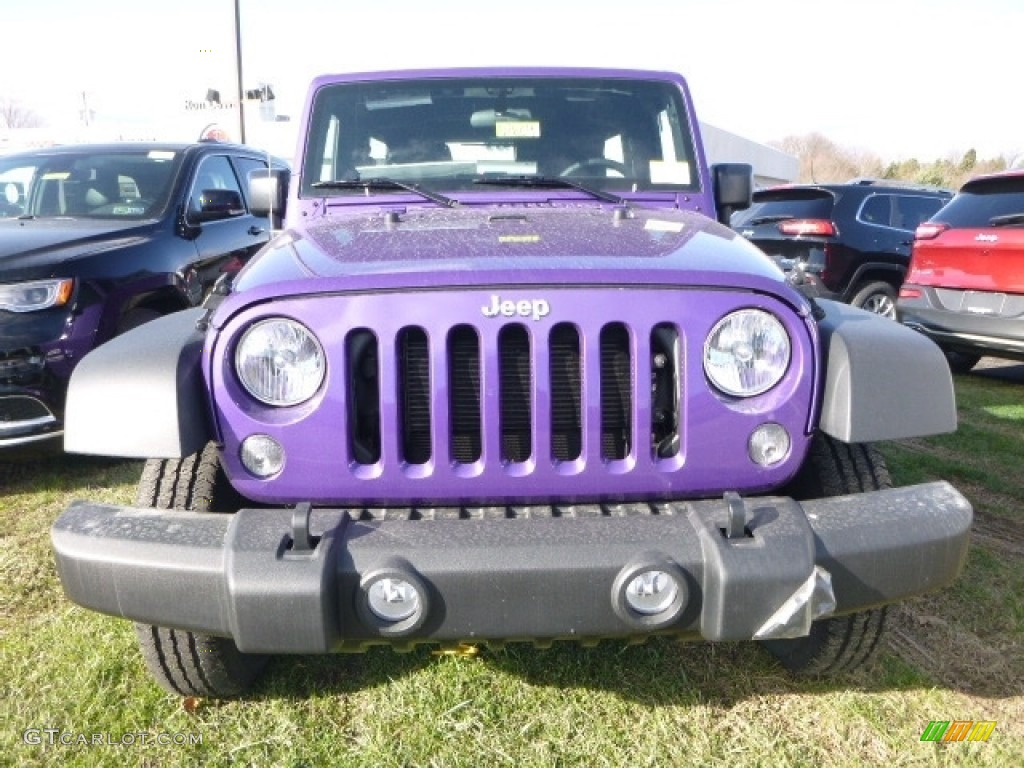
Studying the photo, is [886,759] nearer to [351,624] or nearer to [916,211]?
[351,624]

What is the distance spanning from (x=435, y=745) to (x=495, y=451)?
0.91 meters

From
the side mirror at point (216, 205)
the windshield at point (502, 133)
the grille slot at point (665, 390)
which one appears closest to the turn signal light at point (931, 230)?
the windshield at point (502, 133)

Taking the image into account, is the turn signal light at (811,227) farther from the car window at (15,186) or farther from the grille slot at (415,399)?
the grille slot at (415,399)

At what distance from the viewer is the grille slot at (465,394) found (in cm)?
189

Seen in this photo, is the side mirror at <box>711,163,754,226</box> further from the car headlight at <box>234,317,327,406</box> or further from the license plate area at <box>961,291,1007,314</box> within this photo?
the license plate area at <box>961,291,1007,314</box>

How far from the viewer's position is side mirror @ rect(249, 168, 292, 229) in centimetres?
325

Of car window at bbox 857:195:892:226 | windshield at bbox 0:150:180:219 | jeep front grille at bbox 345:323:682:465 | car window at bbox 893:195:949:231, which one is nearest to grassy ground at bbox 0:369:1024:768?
jeep front grille at bbox 345:323:682:465

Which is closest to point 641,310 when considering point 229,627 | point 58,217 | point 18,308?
point 229,627

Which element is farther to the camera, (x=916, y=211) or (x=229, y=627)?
(x=916, y=211)

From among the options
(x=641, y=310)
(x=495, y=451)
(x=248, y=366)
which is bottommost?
(x=495, y=451)

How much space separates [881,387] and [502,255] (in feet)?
3.15

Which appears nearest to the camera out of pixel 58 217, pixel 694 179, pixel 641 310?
pixel 641 310

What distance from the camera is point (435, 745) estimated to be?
86.0 inches

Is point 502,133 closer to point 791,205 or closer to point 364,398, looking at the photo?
point 364,398
